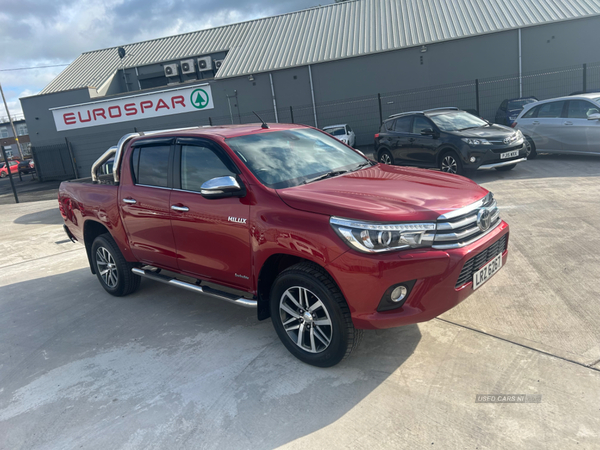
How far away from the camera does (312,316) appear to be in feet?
10.9

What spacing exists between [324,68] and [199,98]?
22.8 feet

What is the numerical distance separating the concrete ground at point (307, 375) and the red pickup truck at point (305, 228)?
414 mm

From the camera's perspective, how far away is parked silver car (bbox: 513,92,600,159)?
975 centimetres

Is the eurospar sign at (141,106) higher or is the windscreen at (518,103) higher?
the eurospar sign at (141,106)

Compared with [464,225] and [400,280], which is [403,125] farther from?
[400,280]

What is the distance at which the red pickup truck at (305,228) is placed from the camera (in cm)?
296

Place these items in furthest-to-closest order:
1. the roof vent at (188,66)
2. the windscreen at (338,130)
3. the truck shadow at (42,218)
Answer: the roof vent at (188,66), the windscreen at (338,130), the truck shadow at (42,218)

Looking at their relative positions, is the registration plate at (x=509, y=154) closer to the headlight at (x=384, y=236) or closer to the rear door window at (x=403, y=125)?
the rear door window at (x=403, y=125)

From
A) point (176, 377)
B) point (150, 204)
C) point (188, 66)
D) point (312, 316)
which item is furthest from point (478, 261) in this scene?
point (188, 66)

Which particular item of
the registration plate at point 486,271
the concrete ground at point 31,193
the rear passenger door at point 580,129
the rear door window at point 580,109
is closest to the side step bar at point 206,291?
the registration plate at point 486,271

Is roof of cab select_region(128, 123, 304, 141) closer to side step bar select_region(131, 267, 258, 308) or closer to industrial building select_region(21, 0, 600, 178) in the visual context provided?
side step bar select_region(131, 267, 258, 308)

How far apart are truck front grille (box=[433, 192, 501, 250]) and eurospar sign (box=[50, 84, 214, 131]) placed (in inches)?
915

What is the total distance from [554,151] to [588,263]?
23.4 feet

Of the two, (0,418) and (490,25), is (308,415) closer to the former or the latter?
(0,418)
